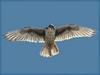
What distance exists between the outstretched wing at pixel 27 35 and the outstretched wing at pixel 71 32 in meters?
0.65

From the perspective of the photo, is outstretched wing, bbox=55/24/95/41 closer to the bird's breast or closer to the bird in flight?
the bird in flight

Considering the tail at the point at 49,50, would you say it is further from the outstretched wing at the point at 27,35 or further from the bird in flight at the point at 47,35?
the outstretched wing at the point at 27,35

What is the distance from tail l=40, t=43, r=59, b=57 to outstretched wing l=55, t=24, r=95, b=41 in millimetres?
548

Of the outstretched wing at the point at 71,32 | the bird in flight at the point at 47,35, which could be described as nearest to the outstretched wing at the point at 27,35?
the bird in flight at the point at 47,35

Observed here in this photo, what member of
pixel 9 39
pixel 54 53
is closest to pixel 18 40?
pixel 9 39

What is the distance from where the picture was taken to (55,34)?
64.7ft

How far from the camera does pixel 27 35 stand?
2019 centimetres

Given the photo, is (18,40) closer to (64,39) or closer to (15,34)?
(15,34)

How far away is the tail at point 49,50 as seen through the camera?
1927 centimetres

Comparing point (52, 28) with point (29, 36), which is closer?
point (52, 28)

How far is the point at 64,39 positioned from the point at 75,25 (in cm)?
70

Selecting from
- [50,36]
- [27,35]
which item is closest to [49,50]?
[50,36]

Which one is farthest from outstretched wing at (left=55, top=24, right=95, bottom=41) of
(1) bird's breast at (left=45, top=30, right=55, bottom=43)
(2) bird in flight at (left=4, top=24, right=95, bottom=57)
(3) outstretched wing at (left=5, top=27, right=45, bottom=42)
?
(3) outstretched wing at (left=5, top=27, right=45, bottom=42)

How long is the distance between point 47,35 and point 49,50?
57 cm
